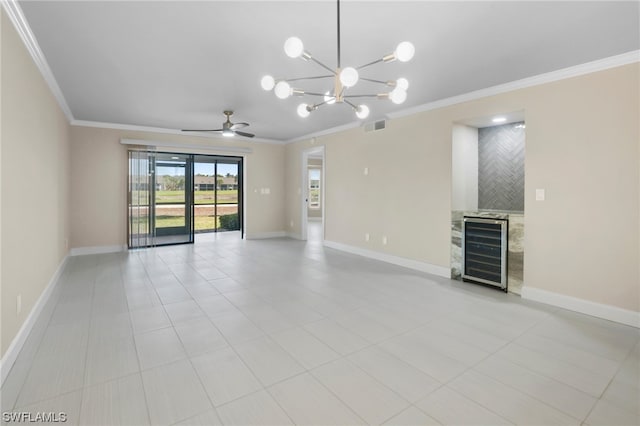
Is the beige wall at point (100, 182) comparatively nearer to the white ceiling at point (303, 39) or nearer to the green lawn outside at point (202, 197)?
the green lawn outside at point (202, 197)

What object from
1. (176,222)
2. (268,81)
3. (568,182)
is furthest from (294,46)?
(176,222)

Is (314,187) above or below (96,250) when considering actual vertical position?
above

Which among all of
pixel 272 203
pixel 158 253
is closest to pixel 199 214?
pixel 272 203

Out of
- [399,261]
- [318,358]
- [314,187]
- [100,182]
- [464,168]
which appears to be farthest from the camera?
[314,187]

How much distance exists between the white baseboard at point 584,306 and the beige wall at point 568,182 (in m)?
0.06

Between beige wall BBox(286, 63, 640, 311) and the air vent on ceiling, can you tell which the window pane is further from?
beige wall BBox(286, 63, 640, 311)

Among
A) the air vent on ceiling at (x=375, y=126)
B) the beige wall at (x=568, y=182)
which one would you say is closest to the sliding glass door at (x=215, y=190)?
the air vent on ceiling at (x=375, y=126)

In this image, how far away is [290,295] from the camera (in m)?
3.71

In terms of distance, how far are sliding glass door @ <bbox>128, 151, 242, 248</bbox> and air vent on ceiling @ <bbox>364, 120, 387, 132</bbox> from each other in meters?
3.94

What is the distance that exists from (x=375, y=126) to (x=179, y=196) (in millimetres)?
5137

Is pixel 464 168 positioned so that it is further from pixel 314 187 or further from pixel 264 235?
pixel 314 187

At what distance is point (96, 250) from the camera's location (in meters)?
6.12

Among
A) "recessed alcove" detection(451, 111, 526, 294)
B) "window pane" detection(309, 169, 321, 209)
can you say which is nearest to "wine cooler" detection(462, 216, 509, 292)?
"recessed alcove" detection(451, 111, 526, 294)

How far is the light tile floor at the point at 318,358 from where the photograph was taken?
1761 millimetres
